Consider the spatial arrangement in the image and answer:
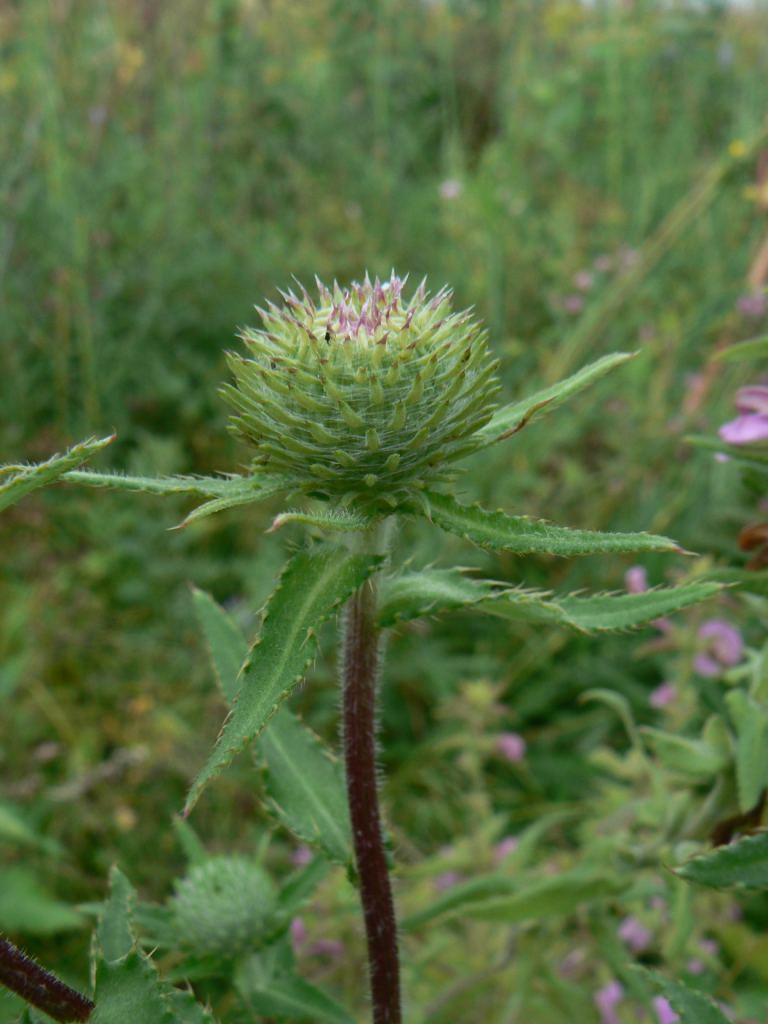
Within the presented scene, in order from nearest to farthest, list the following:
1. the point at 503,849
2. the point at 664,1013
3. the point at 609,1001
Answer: the point at 664,1013 < the point at 609,1001 < the point at 503,849

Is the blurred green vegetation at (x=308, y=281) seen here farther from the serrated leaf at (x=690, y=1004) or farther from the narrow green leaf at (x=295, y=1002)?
the serrated leaf at (x=690, y=1004)

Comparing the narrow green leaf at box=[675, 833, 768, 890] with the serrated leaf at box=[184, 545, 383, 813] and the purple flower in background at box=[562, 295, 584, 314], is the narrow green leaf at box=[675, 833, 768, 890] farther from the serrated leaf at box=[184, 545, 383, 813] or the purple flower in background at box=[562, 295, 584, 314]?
the purple flower in background at box=[562, 295, 584, 314]

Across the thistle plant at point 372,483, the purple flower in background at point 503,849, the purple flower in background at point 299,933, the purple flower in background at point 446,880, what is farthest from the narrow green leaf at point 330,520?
the purple flower in background at point 446,880

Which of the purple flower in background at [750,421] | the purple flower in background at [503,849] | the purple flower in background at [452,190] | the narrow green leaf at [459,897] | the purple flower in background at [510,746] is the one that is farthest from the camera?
the purple flower in background at [452,190]

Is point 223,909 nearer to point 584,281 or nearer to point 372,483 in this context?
point 372,483

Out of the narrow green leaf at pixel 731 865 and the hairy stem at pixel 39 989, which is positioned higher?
the hairy stem at pixel 39 989

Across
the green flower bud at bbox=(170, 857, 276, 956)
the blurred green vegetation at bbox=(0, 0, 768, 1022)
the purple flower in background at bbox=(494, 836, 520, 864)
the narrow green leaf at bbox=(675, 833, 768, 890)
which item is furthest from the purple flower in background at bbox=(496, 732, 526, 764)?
the narrow green leaf at bbox=(675, 833, 768, 890)

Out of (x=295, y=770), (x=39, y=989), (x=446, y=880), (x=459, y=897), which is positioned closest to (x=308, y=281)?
(x=446, y=880)
